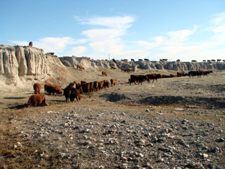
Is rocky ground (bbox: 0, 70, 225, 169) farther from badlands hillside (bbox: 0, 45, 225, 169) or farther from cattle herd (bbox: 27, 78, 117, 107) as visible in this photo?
cattle herd (bbox: 27, 78, 117, 107)

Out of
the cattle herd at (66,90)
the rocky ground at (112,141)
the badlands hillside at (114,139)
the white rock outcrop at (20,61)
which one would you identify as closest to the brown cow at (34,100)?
the cattle herd at (66,90)

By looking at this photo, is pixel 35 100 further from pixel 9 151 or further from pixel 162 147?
pixel 162 147

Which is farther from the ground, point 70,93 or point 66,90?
point 66,90

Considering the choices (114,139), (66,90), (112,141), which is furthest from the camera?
(66,90)

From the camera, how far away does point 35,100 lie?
13.2 m

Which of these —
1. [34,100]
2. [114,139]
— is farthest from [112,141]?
[34,100]

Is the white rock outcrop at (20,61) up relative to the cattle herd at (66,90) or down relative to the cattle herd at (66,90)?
up

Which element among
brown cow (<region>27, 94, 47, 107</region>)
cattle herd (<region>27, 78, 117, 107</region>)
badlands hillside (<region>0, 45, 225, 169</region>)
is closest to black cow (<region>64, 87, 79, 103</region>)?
cattle herd (<region>27, 78, 117, 107</region>)

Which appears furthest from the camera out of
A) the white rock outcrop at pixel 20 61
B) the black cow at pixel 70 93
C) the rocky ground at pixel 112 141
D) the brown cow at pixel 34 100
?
the white rock outcrop at pixel 20 61

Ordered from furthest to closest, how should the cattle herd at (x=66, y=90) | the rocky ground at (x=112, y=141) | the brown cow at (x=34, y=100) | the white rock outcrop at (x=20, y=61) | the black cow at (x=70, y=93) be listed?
the white rock outcrop at (x=20, y=61) < the black cow at (x=70, y=93) < the cattle herd at (x=66, y=90) < the brown cow at (x=34, y=100) < the rocky ground at (x=112, y=141)

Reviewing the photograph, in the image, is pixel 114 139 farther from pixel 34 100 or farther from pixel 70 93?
pixel 70 93

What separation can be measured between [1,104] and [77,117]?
726 centimetres

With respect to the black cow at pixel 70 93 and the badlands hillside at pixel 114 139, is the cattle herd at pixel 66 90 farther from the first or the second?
the badlands hillside at pixel 114 139

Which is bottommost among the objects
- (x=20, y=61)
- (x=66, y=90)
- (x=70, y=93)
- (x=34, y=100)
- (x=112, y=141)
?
(x=112, y=141)
